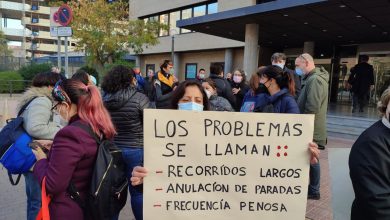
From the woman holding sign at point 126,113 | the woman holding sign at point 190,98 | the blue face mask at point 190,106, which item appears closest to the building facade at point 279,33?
the woman holding sign at point 126,113

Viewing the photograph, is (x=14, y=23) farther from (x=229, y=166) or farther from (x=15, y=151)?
(x=229, y=166)

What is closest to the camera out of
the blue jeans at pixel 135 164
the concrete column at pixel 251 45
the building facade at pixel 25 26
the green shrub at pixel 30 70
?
the blue jeans at pixel 135 164

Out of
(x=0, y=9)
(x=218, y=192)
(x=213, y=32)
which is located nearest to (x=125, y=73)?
(x=218, y=192)

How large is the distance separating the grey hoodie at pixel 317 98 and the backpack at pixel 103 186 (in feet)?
10.4

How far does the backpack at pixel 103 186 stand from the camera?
1.99 metres

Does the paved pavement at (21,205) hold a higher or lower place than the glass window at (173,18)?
lower

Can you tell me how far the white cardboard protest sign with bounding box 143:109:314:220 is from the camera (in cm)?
197

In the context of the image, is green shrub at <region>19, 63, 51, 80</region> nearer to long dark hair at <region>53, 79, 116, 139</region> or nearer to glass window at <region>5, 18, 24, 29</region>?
long dark hair at <region>53, 79, 116, 139</region>

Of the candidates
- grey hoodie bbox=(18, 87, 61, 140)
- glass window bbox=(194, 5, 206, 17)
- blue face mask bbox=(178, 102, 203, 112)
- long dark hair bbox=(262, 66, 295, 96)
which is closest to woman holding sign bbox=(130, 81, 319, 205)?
blue face mask bbox=(178, 102, 203, 112)

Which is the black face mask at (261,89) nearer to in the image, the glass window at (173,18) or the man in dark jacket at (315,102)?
the man in dark jacket at (315,102)

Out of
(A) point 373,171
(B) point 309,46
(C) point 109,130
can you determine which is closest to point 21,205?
(C) point 109,130

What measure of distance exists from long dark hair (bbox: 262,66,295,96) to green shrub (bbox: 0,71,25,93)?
19.2 metres

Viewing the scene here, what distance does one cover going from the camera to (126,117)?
3.28m

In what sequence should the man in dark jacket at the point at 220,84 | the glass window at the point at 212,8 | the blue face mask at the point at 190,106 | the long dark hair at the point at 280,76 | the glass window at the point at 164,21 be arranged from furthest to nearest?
1. the glass window at the point at 164,21
2. the glass window at the point at 212,8
3. the man in dark jacket at the point at 220,84
4. the long dark hair at the point at 280,76
5. the blue face mask at the point at 190,106
